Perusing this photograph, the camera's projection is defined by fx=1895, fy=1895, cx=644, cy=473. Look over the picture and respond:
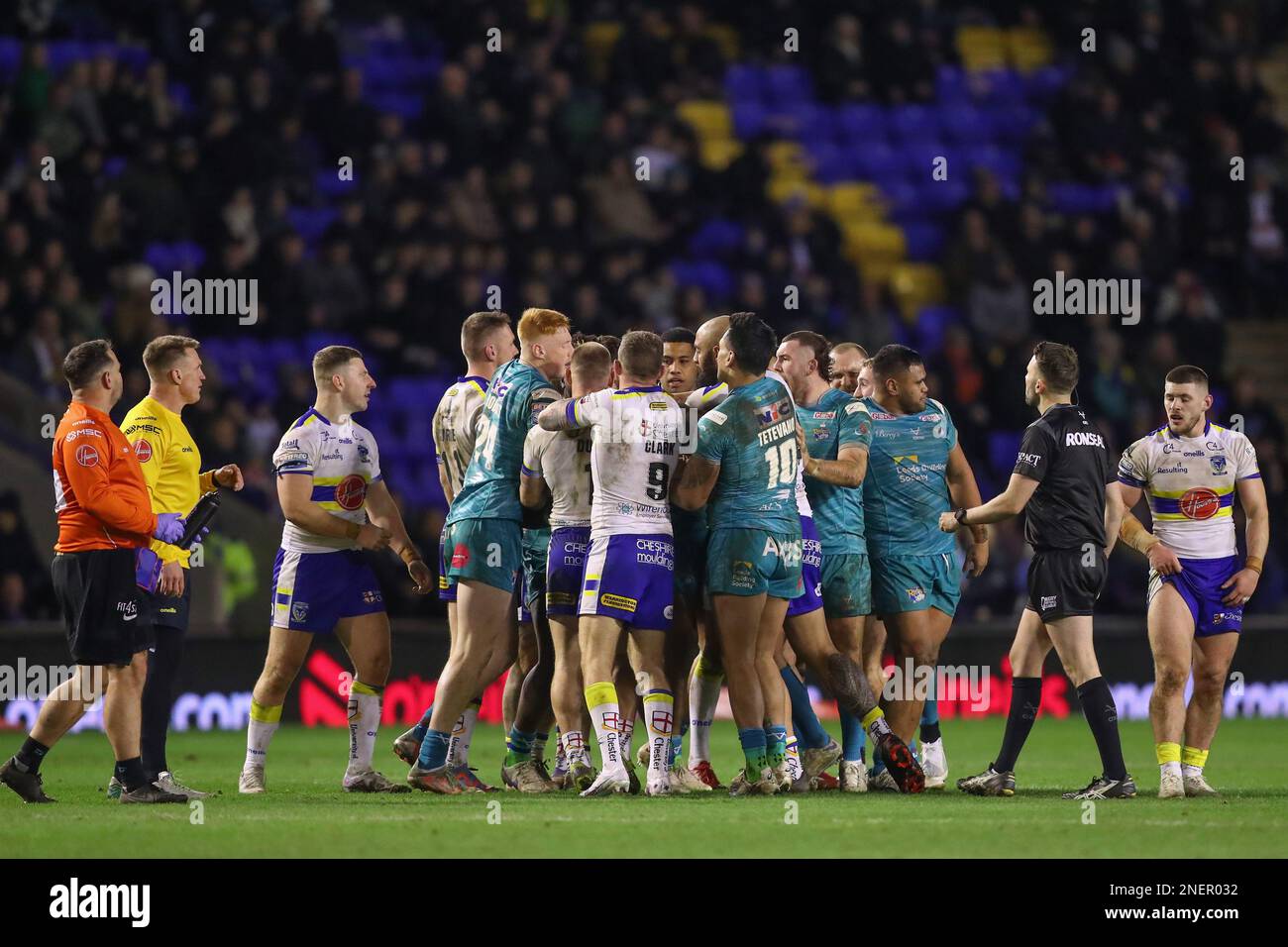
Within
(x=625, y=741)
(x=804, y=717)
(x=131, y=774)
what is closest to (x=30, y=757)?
(x=131, y=774)

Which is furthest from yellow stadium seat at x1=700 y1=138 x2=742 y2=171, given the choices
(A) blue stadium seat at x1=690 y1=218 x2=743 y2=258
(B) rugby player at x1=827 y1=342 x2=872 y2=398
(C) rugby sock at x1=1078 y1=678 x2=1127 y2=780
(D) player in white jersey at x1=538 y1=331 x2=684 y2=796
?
(C) rugby sock at x1=1078 y1=678 x2=1127 y2=780

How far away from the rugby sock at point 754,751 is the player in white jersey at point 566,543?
2.90 feet

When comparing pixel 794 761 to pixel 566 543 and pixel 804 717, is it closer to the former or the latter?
pixel 804 717

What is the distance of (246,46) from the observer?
21562 mm

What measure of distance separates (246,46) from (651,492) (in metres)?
13.5

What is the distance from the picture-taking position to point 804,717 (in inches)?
419

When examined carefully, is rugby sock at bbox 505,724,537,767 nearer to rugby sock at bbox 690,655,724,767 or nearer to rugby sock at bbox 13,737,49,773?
rugby sock at bbox 690,655,724,767

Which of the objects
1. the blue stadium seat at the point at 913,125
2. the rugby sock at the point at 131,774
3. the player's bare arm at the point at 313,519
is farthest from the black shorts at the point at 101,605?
the blue stadium seat at the point at 913,125

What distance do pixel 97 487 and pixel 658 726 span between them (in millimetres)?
3085

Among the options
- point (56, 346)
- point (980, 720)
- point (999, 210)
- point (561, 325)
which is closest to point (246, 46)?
point (56, 346)

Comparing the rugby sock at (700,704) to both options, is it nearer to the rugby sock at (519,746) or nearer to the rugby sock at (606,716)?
the rugby sock at (519,746)

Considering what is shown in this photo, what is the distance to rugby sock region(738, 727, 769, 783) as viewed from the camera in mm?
9859

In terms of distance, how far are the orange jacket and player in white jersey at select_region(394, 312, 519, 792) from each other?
1758 mm
